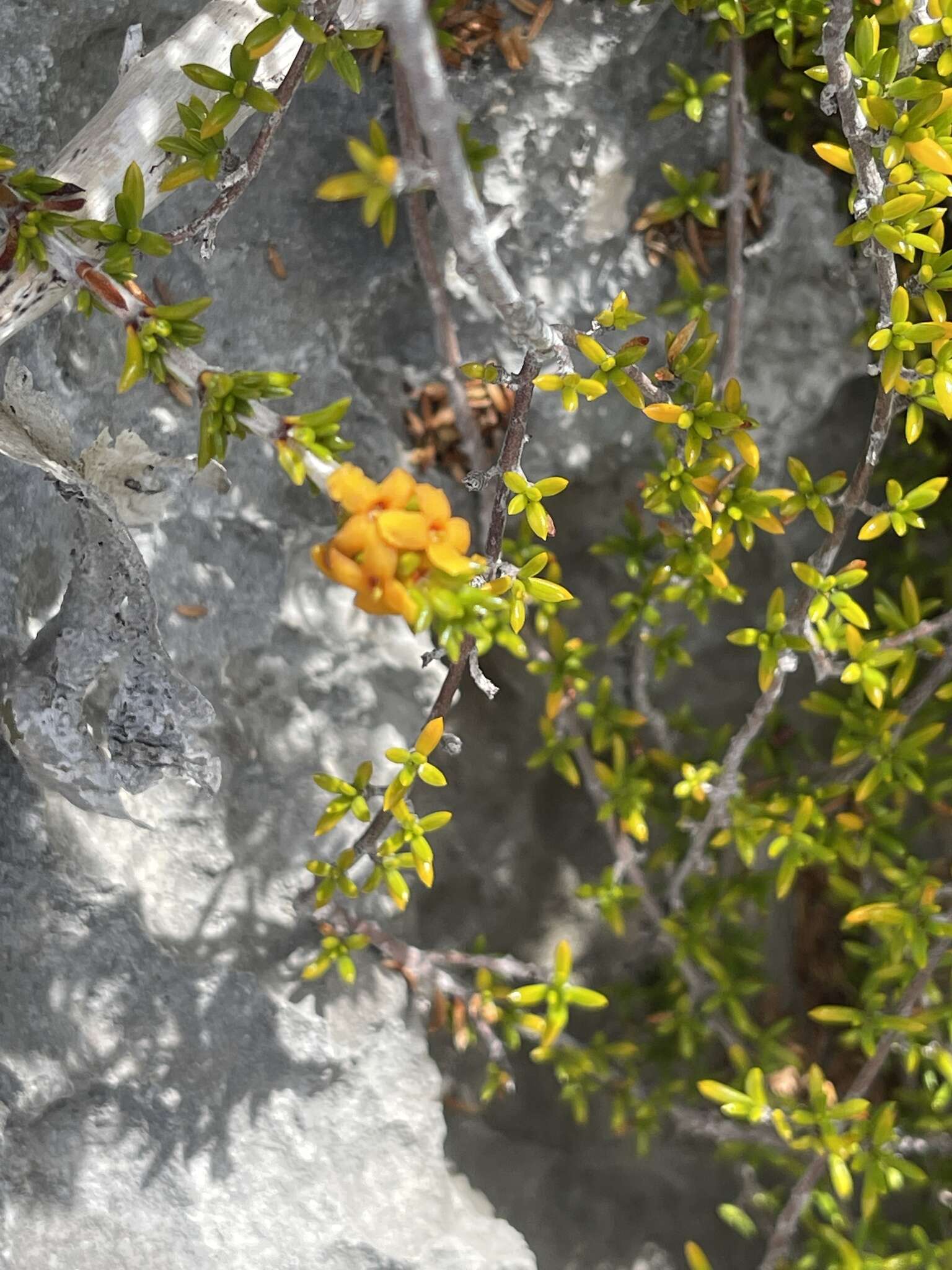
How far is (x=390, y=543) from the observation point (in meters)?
0.83

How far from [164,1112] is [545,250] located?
66.9 inches

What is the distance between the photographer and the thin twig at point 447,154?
72 centimetres

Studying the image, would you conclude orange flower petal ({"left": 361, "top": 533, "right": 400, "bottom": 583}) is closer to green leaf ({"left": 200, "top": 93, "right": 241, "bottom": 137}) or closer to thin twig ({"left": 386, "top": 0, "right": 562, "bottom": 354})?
thin twig ({"left": 386, "top": 0, "right": 562, "bottom": 354})

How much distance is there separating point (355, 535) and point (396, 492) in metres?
0.06

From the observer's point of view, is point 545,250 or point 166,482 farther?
point 545,250

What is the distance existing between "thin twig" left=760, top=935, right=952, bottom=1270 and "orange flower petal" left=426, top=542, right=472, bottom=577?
148 centimetres

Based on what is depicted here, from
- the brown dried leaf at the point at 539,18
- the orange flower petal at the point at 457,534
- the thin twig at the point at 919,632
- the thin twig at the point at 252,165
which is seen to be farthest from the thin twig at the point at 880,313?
the orange flower petal at the point at 457,534

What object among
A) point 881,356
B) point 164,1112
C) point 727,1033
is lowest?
point 727,1033

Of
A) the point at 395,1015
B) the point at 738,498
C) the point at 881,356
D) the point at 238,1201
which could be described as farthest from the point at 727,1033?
the point at 881,356

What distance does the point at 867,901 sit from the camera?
84.0 inches

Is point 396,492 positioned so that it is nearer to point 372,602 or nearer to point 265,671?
point 372,602

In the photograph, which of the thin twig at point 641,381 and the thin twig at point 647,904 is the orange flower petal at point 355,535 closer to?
the thin twig at point 641,381

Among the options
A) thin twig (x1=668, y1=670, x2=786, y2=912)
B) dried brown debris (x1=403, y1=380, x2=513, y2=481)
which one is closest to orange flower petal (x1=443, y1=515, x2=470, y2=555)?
thin twig (x1=668, y1=670, x2=786, y2=912)

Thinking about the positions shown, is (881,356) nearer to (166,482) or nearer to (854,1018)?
(166,482)
